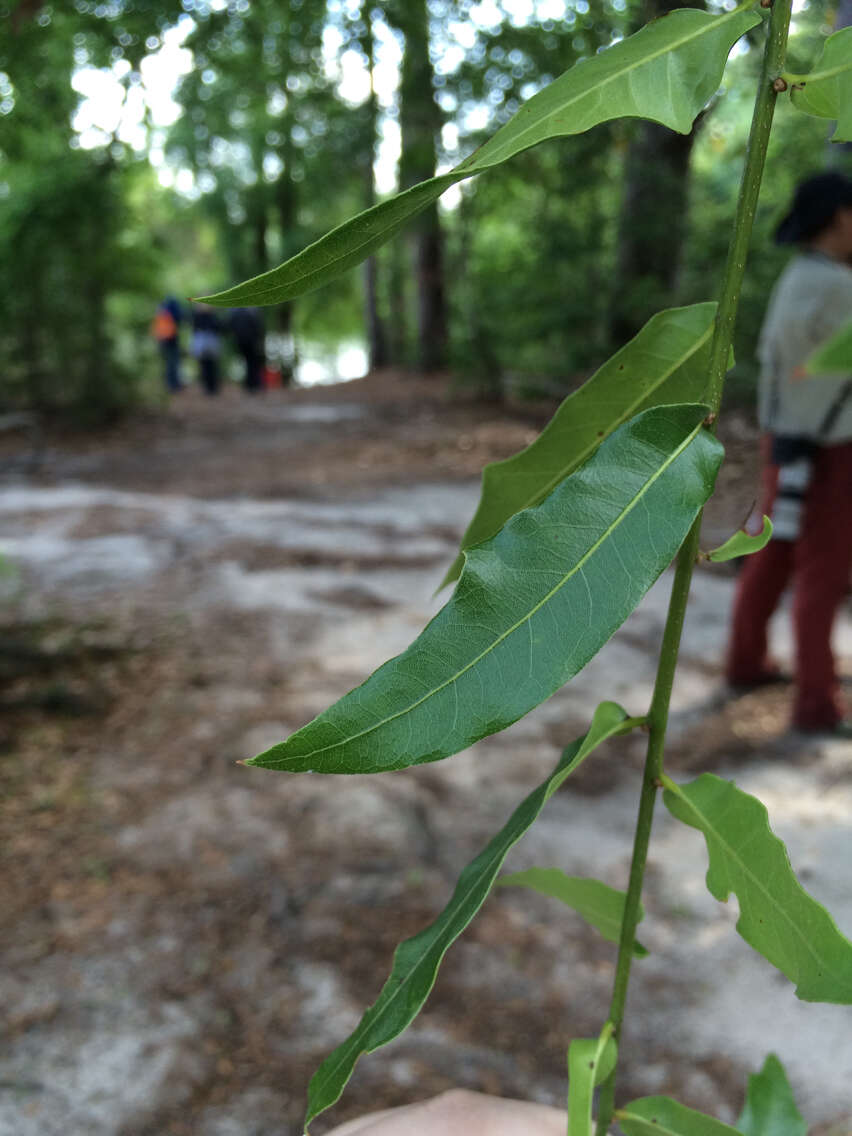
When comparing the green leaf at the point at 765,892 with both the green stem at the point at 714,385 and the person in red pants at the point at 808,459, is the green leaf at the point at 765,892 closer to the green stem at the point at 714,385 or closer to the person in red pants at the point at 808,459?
the green stem at the point at 714,385

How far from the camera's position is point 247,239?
76.9 ft

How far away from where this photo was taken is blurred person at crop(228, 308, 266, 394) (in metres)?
15.8

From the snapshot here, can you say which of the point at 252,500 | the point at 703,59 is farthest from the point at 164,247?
the point at 703,59

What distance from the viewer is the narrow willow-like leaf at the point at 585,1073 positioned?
688 mm

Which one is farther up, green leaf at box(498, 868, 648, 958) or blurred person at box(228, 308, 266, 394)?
blurred person at box(228, 308, 266, 394)

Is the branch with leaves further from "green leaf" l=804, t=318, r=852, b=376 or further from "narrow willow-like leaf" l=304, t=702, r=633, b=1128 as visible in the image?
"green leaf" l=804, t=318, r=852, b=376

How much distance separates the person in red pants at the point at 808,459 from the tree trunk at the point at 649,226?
220 inches

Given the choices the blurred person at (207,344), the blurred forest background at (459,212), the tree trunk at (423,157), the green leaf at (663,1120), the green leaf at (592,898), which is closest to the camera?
the green leaf at (663,1120)

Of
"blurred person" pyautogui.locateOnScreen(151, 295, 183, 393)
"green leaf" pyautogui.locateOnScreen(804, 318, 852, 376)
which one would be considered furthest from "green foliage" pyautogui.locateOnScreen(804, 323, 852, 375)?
"blurred person" pyautogui.locateOnScreen(151, 295, 183, 393)

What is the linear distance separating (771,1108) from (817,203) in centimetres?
306

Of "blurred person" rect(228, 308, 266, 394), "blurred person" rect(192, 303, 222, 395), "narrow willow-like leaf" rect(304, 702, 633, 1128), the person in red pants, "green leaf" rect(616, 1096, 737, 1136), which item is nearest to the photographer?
"narrow willow-like leaf" rect(304, 702, 633, 1128)

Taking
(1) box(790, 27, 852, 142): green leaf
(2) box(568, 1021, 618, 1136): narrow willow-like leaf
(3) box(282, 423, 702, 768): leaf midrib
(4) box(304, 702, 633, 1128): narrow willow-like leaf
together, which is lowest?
(2) box(568, 1021, 618, 1136): narrow willow-like leaf

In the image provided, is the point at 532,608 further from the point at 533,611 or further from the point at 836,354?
the point at 836,354

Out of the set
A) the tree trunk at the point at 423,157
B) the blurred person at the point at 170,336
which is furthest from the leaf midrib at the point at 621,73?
the blurred person at the point at 170,336
